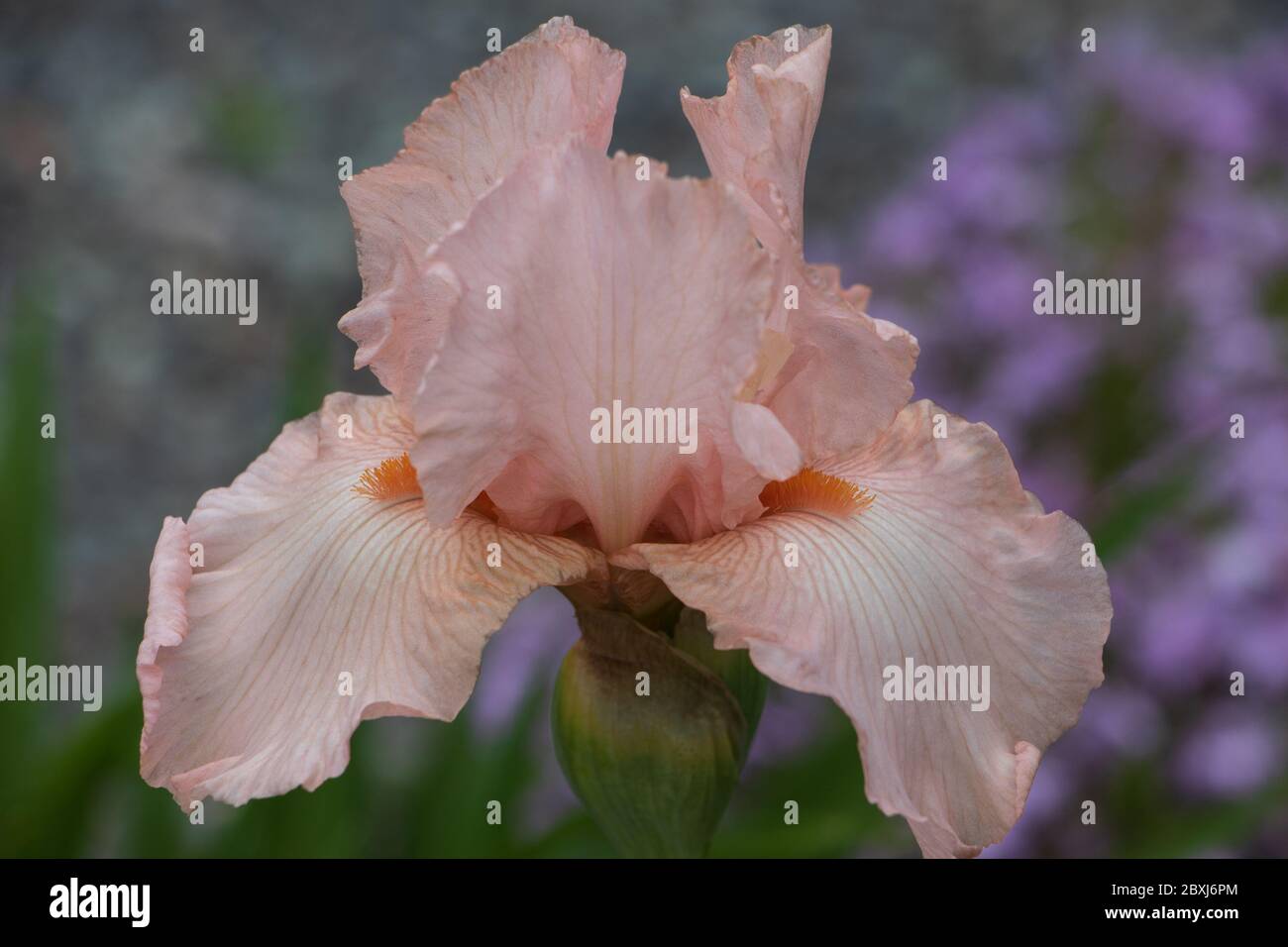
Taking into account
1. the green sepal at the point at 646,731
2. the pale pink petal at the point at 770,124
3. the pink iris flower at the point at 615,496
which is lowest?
the green sepal at the point at 646,731

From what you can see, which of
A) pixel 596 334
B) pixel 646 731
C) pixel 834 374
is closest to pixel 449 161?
pixel 596 334

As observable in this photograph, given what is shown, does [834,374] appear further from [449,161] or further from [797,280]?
[449,161]

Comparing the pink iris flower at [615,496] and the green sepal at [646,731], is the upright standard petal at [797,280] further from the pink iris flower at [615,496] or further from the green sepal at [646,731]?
the green sepal at [646,731]

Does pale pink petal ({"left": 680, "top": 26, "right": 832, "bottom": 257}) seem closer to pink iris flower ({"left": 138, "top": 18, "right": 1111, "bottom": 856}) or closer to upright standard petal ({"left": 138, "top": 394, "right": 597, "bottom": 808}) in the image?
pink iris flower ({"left": 138, "top": 18, "right": 1111, "bottom": 856})

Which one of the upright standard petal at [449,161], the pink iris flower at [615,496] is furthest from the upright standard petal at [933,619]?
the upright standard petal at [449,161]
